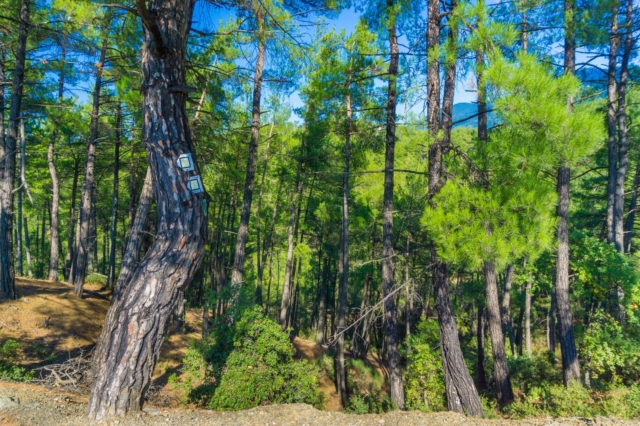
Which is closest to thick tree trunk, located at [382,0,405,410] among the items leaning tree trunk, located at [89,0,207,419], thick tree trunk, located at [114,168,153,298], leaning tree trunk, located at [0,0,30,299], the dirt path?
the dirt path

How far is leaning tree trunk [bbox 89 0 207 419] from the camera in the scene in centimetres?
286

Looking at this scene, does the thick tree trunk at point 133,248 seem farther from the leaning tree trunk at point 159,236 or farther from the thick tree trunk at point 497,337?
the thick tree trunk at point 497,337

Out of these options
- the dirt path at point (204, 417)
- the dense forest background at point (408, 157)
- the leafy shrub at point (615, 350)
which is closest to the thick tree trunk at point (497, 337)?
the dense forest background at point (408, 157)

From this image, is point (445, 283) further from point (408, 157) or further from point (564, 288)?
point (408, 157)

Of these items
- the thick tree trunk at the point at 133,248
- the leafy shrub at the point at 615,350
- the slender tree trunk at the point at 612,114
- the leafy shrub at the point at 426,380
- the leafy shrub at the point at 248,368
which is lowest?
the leafy shrub at the point at 426,380

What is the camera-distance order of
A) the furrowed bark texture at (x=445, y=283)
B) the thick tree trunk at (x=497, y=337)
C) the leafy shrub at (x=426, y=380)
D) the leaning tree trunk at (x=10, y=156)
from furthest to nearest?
1. the leafy shrub at (x=426, y=380)
2. the thick tree trunk at (x=497, y=337)
3. the leaning tree trunk at (x=10, y=156)
4. the furrowed bark texture at (x=445, y=283)

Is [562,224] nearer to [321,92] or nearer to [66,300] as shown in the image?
[321,92]

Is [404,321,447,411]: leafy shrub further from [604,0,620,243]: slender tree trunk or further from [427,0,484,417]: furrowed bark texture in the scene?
[604,0,620,243]: slender tree trunk

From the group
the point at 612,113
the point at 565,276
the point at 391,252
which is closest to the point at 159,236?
the point at 391,252

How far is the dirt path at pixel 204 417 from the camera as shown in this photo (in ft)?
9.36

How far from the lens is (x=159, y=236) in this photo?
3.13 meters

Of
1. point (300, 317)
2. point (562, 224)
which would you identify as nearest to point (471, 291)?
point (562, 224)

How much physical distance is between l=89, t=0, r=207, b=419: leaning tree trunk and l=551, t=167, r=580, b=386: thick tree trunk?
8119mm

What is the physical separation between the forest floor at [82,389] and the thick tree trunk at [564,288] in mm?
5210
